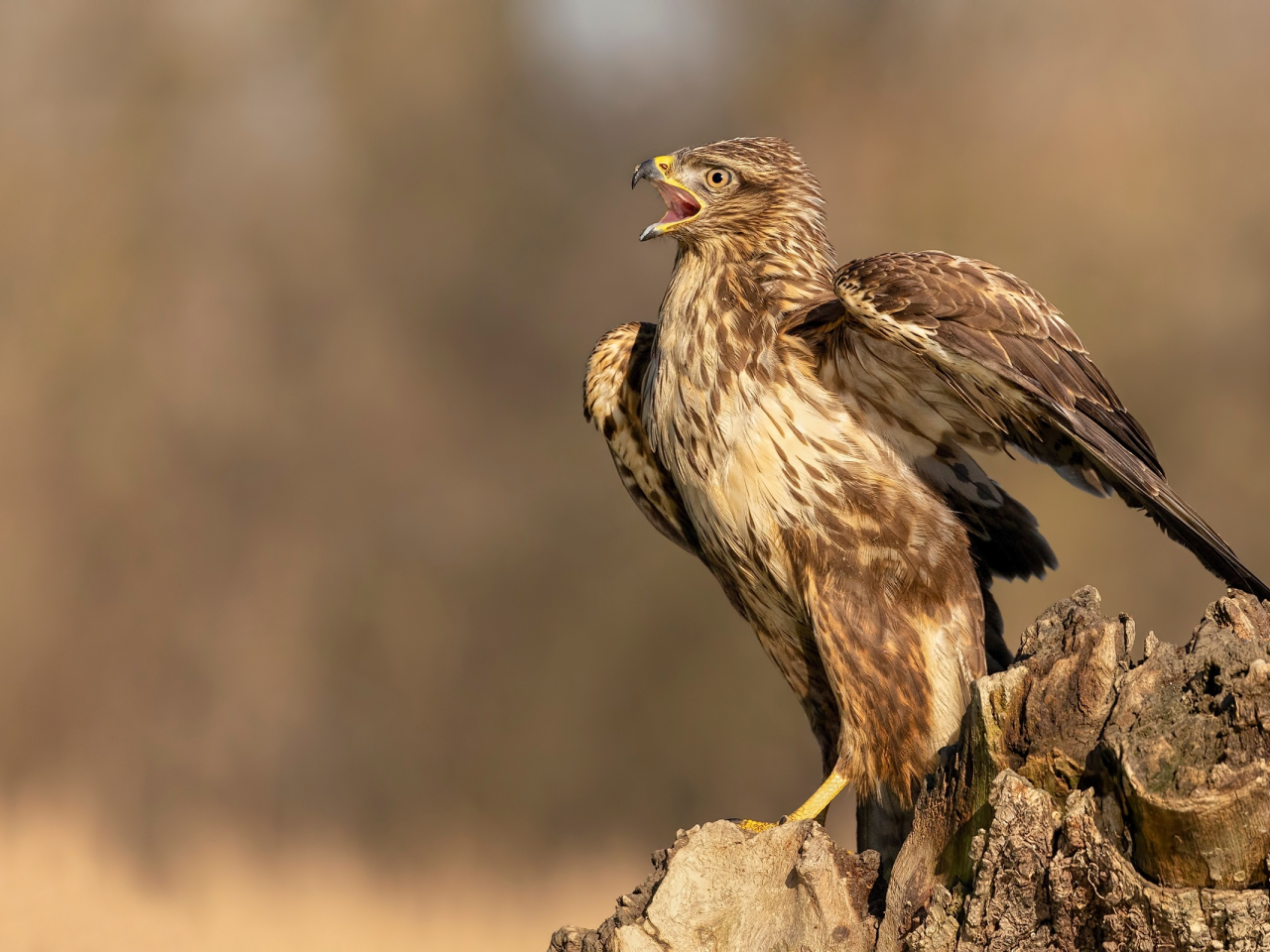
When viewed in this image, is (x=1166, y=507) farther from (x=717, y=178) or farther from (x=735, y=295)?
(x=717, y=178)

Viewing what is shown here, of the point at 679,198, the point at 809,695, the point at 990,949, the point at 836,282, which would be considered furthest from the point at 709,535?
the point at 990,949

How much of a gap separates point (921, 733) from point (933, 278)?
1307mm

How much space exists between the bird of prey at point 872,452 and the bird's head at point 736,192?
2 centimetres

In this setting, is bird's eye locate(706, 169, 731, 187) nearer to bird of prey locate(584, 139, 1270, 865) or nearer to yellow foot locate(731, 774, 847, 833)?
bird of prey locate(584, 139, 1270, 865)

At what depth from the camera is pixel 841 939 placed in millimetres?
2355

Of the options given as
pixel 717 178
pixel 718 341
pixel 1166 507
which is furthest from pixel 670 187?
pixel 1166 507

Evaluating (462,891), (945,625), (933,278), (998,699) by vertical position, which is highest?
(462,891)

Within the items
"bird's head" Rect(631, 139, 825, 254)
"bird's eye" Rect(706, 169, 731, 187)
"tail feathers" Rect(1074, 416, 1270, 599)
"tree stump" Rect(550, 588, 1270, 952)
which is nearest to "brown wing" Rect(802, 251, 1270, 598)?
"tail feathers" Rect(1074, 416, 1270, 599)

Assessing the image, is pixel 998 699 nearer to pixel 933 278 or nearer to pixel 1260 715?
pixel 1260 715

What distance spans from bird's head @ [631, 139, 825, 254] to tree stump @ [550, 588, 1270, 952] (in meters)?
1.70

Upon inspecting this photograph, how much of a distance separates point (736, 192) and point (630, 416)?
0.87 metres

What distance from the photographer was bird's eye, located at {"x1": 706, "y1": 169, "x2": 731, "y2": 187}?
3.67 metres

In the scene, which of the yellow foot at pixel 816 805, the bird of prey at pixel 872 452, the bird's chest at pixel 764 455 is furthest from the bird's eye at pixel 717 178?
the yellow foot at pixel 816 805

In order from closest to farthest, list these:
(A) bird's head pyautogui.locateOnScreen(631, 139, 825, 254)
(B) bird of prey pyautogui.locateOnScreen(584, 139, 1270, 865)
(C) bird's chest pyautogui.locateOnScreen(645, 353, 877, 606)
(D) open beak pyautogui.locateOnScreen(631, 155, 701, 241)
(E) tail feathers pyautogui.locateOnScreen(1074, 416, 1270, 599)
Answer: (E) tail feathers pyautogui.locateOnScreen(1074, 416, 1270, 599) → (B) bird of prey pyautogui.locateOnScreen(584, 139, 1270, 865) → (C) bird's chest pyautogui.locateOnScreen(645, 353, 877, 606) → (A) bird's head pyautogui.locateOnScreen(631, 139, 825, 254) → (D) open beak pyautogui.locateOnScreen(631, 155, 701, 241)
